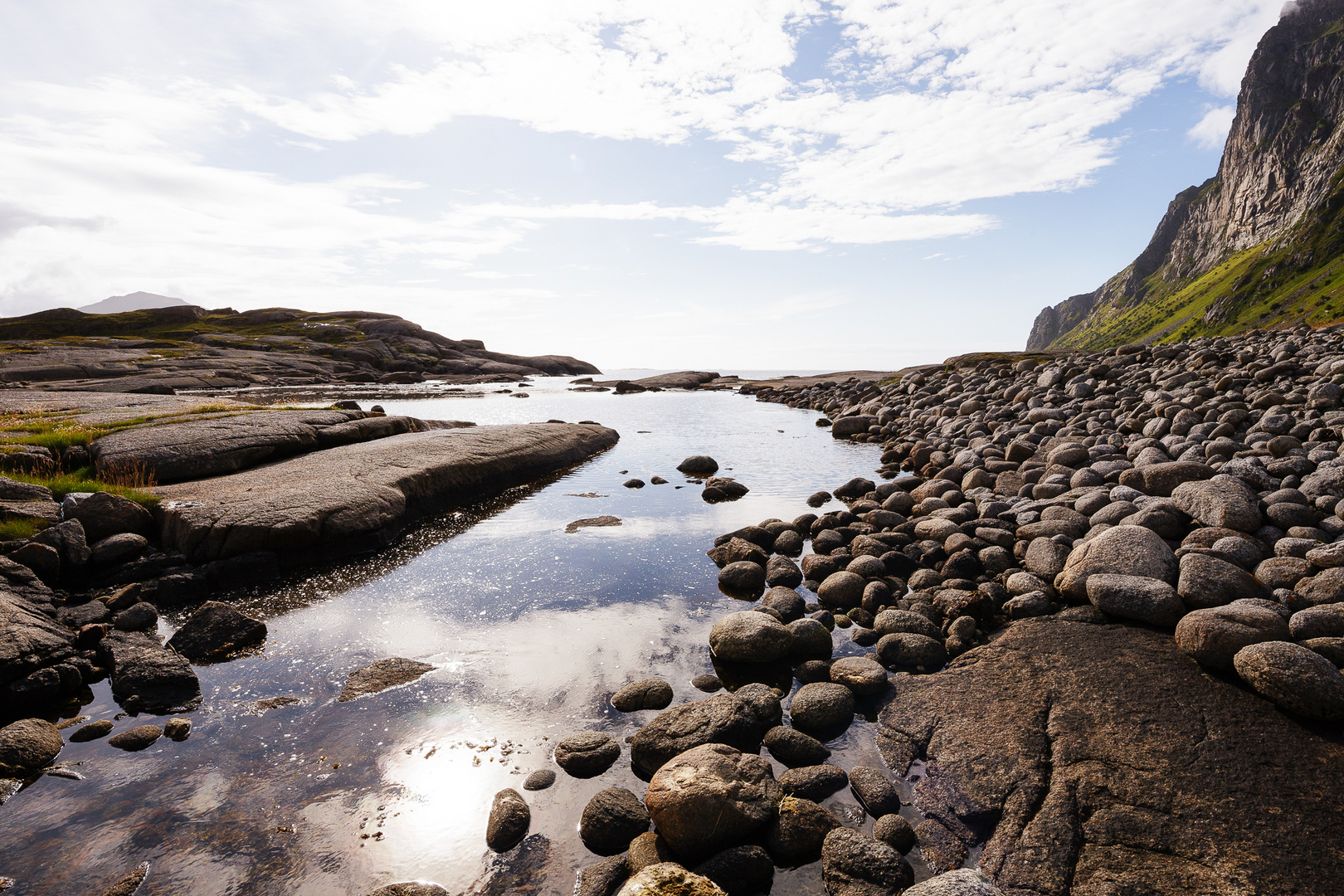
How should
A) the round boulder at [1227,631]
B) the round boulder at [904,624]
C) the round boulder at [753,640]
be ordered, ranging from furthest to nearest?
the round boulder at [904,624], the round boulder at [753,640], the round boulder at [1227,631]

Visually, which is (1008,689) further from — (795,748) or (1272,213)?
(1272,213)

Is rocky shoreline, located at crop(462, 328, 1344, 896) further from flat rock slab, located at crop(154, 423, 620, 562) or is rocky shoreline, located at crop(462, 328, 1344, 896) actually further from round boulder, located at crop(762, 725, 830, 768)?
flat rock slab, located at crop(154, 423, 620, 562)

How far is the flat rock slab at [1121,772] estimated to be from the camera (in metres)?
4.18

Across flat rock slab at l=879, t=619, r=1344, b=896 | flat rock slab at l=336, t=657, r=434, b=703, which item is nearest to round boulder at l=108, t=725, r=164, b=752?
flat rock slab at l=336, t=657, r=434, b=703

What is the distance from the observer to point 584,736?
6.02 m

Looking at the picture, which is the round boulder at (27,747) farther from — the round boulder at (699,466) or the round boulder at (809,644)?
the round boulder at (699,466)

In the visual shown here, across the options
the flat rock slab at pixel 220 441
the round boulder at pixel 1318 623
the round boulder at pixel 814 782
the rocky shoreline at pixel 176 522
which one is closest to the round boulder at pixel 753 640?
the round boulder at pixel 814 782

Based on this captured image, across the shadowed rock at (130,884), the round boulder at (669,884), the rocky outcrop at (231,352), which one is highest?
the rocky outcrop at (231,352)

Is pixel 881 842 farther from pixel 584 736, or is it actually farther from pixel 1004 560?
pixel 1004 560

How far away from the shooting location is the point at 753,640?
7520mm

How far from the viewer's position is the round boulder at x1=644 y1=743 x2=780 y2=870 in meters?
4.63

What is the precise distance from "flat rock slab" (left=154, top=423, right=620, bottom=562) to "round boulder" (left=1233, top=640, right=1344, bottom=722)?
13.8 meters

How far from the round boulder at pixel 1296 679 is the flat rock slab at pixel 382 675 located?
922 cm

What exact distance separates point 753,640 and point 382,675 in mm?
4798
